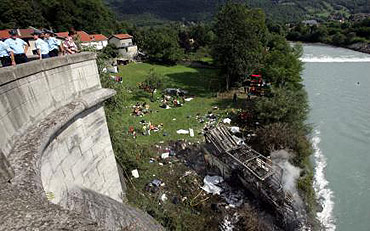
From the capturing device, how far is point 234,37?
25.4 m

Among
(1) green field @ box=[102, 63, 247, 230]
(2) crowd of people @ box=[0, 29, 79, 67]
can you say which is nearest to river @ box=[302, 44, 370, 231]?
(1) green field @ box=[102, 63, 247, 230]

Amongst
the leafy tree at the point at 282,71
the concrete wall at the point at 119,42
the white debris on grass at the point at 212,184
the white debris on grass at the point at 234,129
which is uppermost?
the concrete wall at the point at 119,42

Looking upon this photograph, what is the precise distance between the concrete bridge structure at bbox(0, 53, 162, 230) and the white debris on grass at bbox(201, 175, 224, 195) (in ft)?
16.5

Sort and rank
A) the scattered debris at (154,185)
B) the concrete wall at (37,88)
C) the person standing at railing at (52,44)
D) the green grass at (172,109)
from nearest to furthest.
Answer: the concrete wall at (37,88) → the person standing at railing at (52,44) → the scattered debris at (154,185) → the green grass at (172,109)

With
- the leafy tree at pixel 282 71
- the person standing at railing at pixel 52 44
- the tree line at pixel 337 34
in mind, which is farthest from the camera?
the tree line at pixel 337 34

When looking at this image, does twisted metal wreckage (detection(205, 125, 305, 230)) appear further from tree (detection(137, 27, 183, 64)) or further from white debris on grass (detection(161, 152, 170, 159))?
tree (detection(137, 27, 183, 64))

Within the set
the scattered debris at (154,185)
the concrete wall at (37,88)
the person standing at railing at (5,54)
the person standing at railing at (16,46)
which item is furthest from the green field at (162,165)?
the person standing at railing at (5,54)

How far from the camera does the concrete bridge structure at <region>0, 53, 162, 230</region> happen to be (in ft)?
8.25

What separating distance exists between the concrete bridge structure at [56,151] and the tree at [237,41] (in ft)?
68.6

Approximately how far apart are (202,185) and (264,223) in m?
3.59

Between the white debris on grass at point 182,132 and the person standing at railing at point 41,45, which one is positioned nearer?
the person standing at railing at point 41,45

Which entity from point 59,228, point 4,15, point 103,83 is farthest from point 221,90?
point 4,15

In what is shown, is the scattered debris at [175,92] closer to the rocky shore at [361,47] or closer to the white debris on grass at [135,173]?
the white debris on grass at [135,173]

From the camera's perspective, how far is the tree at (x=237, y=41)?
83.5ft
